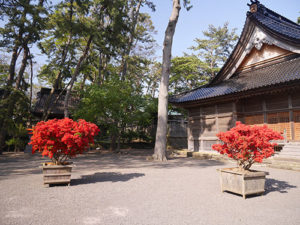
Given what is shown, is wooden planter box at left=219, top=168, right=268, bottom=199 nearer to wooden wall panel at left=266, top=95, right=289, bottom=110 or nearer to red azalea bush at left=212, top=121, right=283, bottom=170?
red azalea bush at left=212, top=121, right=283, bottom=170

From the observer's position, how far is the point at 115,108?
15812mm

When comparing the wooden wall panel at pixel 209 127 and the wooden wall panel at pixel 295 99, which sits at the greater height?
the wooden wall panel at pixel 295 99

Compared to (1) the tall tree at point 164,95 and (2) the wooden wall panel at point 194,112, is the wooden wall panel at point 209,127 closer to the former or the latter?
(2) the wooden wall panel at point 194,112

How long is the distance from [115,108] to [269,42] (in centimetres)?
1163

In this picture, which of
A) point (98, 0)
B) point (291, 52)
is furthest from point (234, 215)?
point (98, 0)

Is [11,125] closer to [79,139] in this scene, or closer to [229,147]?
[79,139]

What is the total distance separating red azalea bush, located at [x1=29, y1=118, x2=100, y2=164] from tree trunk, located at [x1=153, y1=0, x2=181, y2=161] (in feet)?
24.0

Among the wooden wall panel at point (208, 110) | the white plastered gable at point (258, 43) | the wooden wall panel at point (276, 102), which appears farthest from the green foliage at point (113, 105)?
the wooden wall panel at point (276, 102)

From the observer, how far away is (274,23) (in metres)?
14.4

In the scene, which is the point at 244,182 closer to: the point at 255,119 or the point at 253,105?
the point at 255,119

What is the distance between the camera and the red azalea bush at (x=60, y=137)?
5863 millimetres

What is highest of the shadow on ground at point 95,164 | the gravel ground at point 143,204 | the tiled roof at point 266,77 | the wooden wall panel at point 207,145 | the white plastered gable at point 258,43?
the white plastered gable at point 258,43

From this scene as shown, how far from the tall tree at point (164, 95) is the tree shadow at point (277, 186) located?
7031mm

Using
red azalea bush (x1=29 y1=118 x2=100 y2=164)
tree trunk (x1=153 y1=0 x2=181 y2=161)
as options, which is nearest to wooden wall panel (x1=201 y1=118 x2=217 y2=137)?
tree trunk (x1=153 y1=0 x2=181 y2=161)
